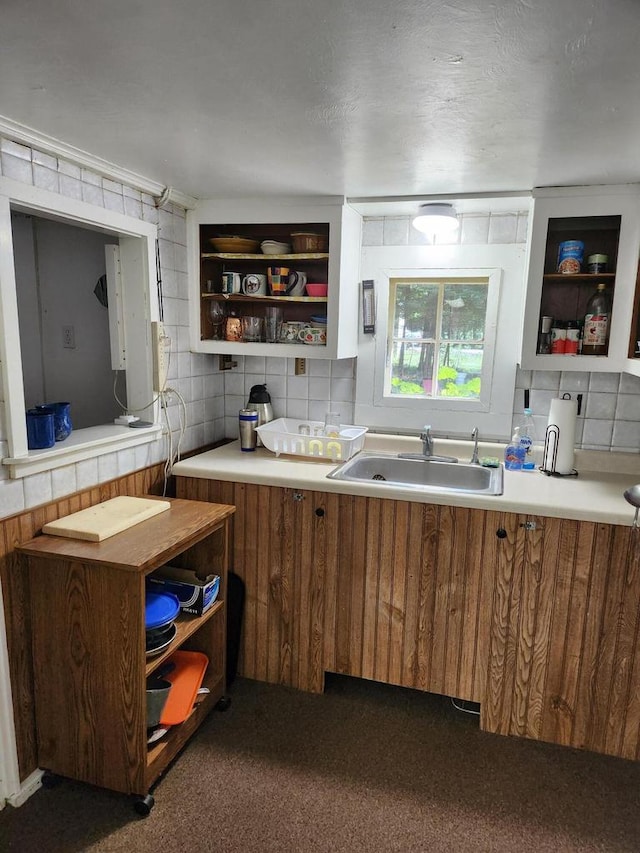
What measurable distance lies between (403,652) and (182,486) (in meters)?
1.07

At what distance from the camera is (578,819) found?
164cm

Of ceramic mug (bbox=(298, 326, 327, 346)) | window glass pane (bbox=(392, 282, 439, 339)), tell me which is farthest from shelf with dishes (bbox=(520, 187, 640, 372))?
ceramic mug (bbox=(298, 326, 327, 346))

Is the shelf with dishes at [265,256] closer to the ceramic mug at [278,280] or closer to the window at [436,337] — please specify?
the ceramic mug at [278,280]

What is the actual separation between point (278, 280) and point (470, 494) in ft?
3.99

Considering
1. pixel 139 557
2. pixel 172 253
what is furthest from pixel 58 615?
pixel 172 253

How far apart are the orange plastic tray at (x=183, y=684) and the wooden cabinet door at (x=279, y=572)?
269 millimetres

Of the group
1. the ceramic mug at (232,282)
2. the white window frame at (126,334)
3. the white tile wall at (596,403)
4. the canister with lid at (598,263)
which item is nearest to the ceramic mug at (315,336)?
the ceramic mug at (232,282)

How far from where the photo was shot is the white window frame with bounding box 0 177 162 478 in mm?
1503

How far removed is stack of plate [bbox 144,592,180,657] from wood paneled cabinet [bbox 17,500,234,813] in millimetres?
31

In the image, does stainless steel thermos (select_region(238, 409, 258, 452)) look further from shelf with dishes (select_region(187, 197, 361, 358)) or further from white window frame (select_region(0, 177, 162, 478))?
white window frame (select_region(0, 177, 162, 478))

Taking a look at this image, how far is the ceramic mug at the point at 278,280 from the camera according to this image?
7.73 feet

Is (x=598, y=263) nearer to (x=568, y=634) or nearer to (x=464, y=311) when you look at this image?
(x=464, y=311)

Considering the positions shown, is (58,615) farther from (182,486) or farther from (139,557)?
(182,486)

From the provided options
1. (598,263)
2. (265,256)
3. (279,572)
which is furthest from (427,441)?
(265,256)
